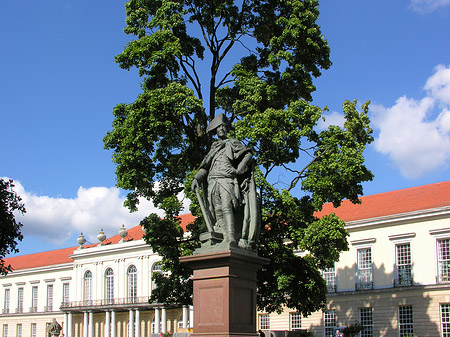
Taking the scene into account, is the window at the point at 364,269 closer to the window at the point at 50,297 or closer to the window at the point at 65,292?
the window at the point at 65,292

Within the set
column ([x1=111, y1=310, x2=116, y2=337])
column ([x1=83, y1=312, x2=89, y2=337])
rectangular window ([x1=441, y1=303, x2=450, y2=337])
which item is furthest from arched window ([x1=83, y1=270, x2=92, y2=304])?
rectangular window ([x1=441, y1=303, x2=450, y2=337])

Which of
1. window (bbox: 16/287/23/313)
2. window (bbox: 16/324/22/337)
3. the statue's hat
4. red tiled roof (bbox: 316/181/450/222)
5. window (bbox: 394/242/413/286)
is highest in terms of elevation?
red tiled roof (bbox: 316/181/450/222)

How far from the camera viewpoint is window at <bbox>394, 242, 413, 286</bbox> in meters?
34.4

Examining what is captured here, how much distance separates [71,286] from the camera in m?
60.5

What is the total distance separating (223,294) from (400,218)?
2799 centimetres

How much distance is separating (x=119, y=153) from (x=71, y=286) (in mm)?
44416

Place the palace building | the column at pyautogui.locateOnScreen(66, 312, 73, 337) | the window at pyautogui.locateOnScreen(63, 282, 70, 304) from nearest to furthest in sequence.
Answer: the palace building, the column at pyautogui.locateOnScreen(66, 312, 73, 337), the window at pyautogui.locateOnScreen(63, 282, 70, 304)

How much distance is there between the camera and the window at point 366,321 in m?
35.7

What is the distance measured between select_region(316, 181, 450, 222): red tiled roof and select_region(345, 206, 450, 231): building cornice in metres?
0.46

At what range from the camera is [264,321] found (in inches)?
1622

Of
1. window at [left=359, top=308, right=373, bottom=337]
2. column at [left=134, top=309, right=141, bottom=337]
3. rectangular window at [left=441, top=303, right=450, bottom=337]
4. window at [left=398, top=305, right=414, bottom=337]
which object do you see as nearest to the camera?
rectangular window at [left=441, top=303, right=450, bottom=337]

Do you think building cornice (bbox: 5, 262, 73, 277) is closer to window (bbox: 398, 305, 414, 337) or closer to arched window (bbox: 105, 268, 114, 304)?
arched window (bbox: 105, 268, 114, 304)

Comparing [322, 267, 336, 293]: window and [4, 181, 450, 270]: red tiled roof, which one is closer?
[4, 181, 450, 270]: red tiled roof

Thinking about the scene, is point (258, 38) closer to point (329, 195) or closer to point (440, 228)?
point (329, 195)
